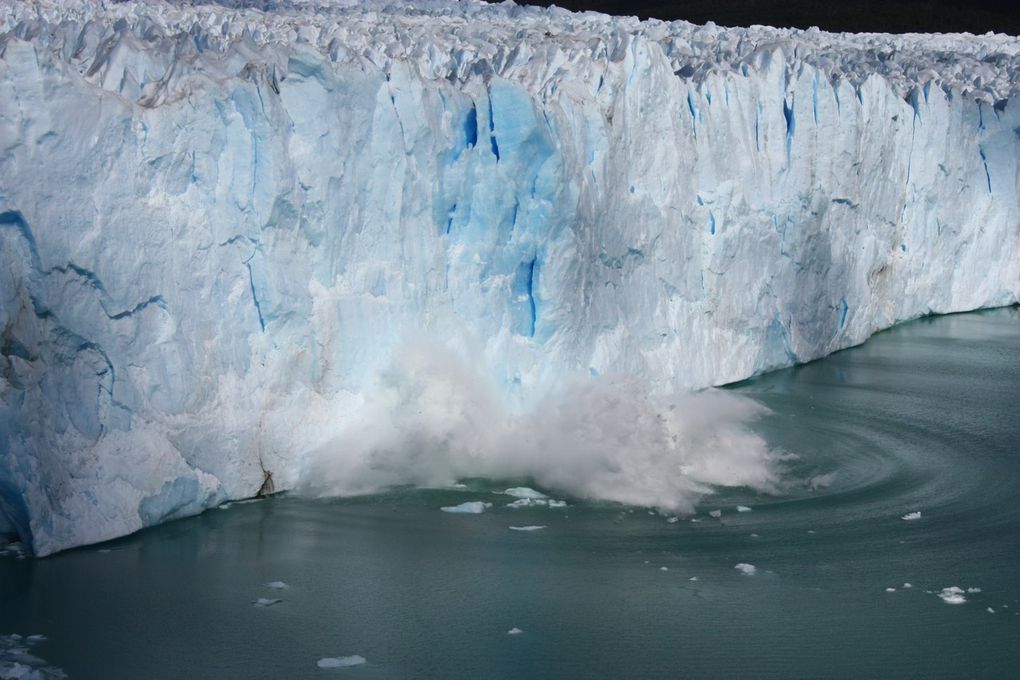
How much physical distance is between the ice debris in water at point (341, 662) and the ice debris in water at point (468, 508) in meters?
1.42

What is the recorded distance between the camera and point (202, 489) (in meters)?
5.32

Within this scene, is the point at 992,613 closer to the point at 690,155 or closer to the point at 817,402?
the point at 817,402

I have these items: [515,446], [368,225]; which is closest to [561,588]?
[515,446]

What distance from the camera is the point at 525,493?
227 inches

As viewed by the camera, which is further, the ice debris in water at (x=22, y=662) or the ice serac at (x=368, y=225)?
the ice serac at (x=368, y=225)

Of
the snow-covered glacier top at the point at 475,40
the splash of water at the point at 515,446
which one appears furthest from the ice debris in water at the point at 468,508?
the snow-covered glacier top at the point at 475,40

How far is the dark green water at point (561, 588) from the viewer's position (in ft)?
13.8

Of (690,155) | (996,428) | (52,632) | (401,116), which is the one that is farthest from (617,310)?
(52,632)

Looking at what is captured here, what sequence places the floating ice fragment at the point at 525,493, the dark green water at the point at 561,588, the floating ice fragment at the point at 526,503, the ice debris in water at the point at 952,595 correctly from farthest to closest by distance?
the floating ice fragment at the point at 525,493
the floating ice fragment at the point at 526,503
the ice debris in water at the point at 952,595
the dark green water at the point at 561,588

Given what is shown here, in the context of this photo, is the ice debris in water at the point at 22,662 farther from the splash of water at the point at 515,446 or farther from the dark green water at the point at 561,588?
the splash of water at the point at 515,446

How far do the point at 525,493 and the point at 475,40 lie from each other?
450 centimetres

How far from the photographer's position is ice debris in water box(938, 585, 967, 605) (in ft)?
15.5

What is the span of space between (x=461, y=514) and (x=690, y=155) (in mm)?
3180

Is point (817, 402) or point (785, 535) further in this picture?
point (817, 402)
